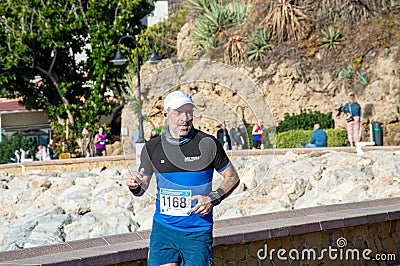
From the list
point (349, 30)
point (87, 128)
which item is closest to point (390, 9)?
point (349, 30)

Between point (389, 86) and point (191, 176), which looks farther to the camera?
point (389, 86)

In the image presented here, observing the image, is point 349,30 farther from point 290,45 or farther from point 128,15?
point 128,15

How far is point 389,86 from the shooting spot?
27.6 m

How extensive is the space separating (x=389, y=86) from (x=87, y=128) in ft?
51.9

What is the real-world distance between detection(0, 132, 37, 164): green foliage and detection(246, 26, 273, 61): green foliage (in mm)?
12908

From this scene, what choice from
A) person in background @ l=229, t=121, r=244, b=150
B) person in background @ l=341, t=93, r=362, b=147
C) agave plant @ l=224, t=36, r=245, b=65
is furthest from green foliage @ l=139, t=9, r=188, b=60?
person in background @ l=229, t=121, r=244, b=150

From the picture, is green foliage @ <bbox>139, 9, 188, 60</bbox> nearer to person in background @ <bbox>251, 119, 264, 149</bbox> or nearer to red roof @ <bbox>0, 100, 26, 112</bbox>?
red roof @ <bbox>0, 100, 26, 112</bbox>

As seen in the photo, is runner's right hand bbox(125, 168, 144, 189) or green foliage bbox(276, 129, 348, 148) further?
green foliage bbox(276, 129, 348, 148)

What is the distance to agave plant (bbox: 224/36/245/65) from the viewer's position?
3166cm

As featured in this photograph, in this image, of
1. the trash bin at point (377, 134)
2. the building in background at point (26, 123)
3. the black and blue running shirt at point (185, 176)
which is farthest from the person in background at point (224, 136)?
the building in background at point (26, 123)

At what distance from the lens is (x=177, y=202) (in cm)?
549

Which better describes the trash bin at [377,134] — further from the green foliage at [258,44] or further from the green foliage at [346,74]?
the green foliage at [258,44]

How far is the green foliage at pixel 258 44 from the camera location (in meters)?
31.4

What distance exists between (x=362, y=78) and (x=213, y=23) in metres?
7.51
